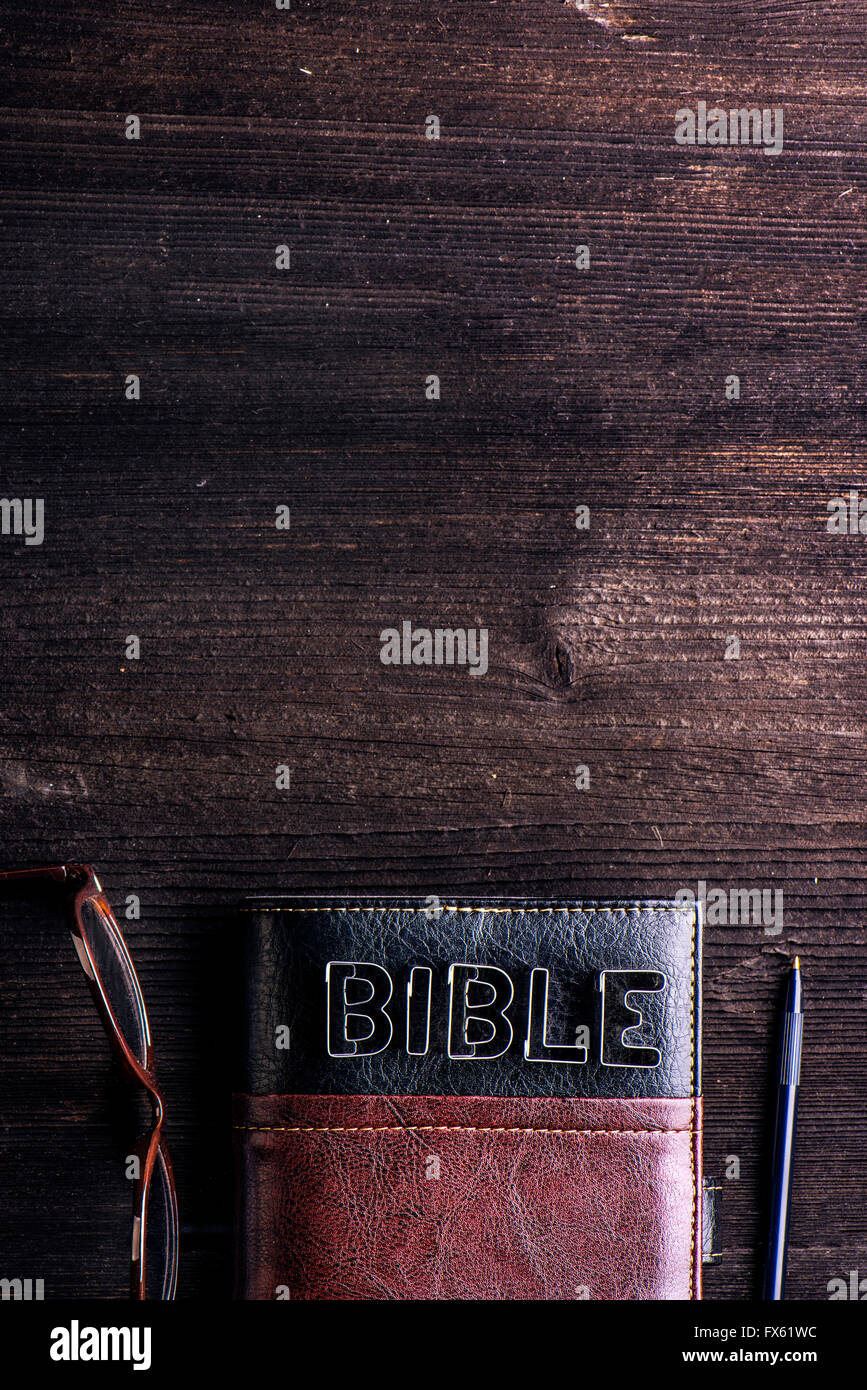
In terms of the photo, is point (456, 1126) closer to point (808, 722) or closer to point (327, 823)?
point (327, 823)

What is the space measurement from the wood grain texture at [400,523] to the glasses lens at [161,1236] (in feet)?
A: 0.31

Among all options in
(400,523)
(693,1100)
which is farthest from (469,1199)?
(400,523)

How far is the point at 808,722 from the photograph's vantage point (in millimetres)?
806

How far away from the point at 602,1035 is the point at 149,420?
0.58 meters

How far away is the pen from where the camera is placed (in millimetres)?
767

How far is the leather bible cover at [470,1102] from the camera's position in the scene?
71 centimetres

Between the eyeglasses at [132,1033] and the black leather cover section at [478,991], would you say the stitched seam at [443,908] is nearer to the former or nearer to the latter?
the black leather cover section at [478,991]

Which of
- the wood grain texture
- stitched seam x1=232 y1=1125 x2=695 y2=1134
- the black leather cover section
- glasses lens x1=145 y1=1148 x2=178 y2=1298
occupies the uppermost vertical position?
the wood grain texture

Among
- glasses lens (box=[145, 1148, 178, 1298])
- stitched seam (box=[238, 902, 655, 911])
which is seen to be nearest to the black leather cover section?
stitched seam (box=[238, 902, 655, 911])

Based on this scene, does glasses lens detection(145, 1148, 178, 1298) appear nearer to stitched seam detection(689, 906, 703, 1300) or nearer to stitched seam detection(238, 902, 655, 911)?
stitched seam detection(238, 902, 655, 911)

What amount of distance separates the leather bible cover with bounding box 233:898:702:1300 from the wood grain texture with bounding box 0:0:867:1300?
64 mm

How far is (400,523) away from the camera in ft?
2.61

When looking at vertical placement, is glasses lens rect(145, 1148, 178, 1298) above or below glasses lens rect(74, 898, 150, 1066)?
below

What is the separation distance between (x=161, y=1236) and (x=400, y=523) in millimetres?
575
